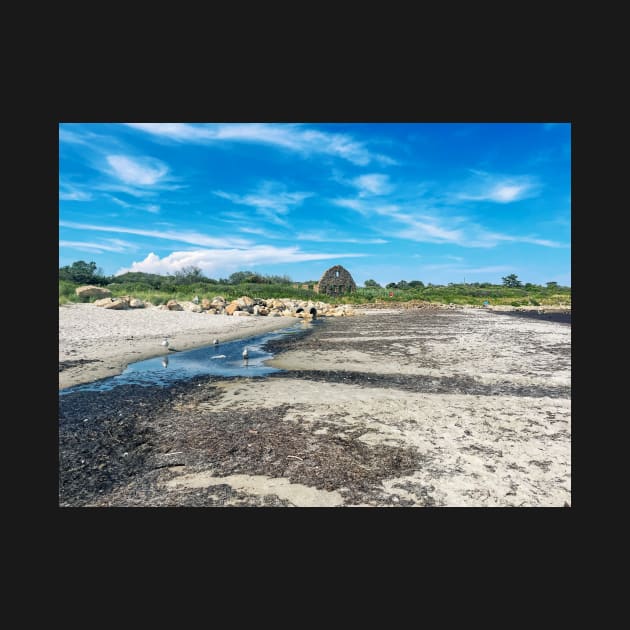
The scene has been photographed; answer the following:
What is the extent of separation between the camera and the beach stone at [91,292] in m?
21.5

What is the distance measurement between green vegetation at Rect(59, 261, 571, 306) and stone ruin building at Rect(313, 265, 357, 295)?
5.72 ft

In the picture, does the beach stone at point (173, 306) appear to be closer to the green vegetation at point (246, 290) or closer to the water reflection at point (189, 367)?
the green vegetation at point (246, 290)

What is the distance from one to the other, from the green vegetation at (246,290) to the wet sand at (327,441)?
18.5m

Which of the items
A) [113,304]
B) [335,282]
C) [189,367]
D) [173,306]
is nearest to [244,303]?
[173,306]

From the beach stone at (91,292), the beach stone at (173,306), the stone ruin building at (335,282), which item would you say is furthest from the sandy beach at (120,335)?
the stone ruin building at (335,282)

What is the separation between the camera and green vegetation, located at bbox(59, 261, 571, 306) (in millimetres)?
30125

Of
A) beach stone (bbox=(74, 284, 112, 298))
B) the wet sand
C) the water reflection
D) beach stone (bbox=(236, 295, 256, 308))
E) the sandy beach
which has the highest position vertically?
beach stone (bbox=(74, 284, 112, 298))

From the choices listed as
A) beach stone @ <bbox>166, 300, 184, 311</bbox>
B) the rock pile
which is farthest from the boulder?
beach stone @ <bbox>166, 300, 184, 311</bbox>

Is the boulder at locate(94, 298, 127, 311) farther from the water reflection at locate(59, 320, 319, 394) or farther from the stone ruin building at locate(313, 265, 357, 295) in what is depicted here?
the stone ruin building at locate(313, 265, 357, 295)

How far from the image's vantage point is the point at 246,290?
4519 cm

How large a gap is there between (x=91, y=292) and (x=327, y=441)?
77.3ft

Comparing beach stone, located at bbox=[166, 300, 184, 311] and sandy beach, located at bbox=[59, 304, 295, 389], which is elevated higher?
beach stone, located at bbox=[166, 300, 184, 311]
